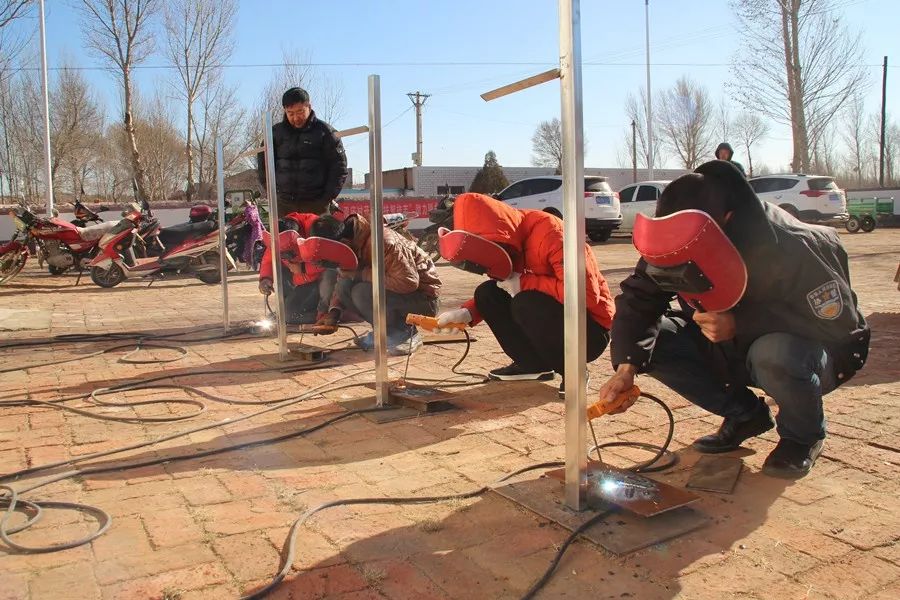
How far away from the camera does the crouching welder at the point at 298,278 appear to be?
521 centimetres

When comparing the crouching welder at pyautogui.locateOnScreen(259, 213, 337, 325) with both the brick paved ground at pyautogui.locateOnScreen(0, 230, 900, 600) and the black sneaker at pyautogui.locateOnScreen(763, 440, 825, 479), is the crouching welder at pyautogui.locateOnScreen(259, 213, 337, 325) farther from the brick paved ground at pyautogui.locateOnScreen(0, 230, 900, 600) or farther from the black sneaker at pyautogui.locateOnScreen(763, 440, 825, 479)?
the black sneaker at pyautogui.locateOnScreen(763, 440, 825, 479)

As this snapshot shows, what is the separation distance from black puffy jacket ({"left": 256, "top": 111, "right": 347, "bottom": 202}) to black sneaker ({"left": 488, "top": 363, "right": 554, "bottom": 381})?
7.30 feet

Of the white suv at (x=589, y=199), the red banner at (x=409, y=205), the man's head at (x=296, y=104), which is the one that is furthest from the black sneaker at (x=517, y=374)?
the red banner at (x=409, y=205)

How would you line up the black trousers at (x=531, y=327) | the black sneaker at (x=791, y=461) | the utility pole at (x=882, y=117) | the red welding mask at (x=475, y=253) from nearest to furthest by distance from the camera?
the black sneaker at (x=791, y=461), the red welding mask at (x=475, y=253), the black trousers at (x=531, y=327), the utility pole at (x=882, y=117)

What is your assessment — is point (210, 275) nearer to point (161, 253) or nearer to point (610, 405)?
point (161, 253)

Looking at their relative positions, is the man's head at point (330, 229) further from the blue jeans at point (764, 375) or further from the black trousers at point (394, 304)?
the blue jeans at point (764, 375)

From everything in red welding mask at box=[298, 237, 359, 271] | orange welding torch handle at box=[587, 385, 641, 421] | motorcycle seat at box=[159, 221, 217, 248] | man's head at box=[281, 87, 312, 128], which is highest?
man's head at box=[281, 87, 312, 128]

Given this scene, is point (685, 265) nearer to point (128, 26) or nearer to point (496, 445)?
point (496, 445)

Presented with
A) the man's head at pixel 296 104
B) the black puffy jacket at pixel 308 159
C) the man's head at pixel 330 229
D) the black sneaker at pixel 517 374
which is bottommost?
the black sneaker at pixel 517 374

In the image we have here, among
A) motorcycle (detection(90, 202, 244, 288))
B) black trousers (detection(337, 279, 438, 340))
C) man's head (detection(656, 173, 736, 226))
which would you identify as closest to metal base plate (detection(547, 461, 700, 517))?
man's head (detection(656, 173, 736, 226))

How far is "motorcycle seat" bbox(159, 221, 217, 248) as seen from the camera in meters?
10.6

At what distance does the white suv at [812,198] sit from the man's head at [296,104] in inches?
537

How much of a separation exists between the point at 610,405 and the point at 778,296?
1.98 ft

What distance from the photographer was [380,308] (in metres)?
3.50
